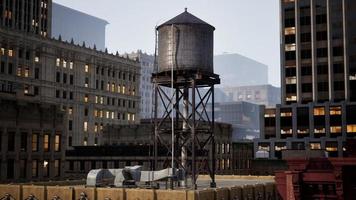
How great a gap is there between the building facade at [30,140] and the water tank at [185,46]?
2135 centimetres

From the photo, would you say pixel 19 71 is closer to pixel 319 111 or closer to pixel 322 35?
pixel 319 111

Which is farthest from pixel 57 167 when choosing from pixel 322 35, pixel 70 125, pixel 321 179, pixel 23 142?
pixel 322 35

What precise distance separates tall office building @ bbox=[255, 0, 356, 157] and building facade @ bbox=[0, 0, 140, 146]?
37.4 meters

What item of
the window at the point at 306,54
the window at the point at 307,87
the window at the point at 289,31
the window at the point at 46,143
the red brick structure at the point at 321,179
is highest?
the window at the point at 289,31

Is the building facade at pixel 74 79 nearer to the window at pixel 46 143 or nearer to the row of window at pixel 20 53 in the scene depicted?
the row of window at pixel 20 53

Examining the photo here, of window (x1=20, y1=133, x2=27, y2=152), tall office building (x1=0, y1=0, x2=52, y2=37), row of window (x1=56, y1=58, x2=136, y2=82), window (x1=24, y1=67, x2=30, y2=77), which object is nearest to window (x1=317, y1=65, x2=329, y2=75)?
row of window (x1=56, y1=58, x2=136, y2=82)

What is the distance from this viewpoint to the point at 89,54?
123562 mm

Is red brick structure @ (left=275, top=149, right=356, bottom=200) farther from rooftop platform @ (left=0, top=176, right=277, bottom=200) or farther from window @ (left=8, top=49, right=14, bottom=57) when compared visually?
window @ (left=8, top=49, right=14, bottom=57)

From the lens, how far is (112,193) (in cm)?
3272

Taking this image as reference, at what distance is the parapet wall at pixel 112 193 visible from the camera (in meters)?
31.0

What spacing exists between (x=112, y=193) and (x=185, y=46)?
15236 mm

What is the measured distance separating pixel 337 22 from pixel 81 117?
68681mm

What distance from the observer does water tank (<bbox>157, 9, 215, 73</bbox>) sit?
140 feet

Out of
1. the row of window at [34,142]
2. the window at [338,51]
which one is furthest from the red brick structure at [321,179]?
the window at [338,51]
